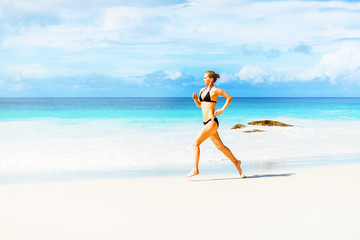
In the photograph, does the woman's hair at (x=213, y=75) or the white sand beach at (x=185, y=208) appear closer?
the white sand beach at (x=185, y=208)

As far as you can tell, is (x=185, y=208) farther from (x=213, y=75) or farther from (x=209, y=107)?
(x=213, y=75)

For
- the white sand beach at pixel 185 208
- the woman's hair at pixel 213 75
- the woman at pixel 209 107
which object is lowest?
the white sand beach at pixel 185 208

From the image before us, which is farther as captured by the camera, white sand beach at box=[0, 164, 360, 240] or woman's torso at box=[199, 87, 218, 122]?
woman's torso at box=[199, 87, 218, 122]

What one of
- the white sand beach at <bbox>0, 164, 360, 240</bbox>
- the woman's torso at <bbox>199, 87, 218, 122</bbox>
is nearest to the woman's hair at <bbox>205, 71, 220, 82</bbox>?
the woman's torso at <bbox>199, 87, 218, 122</bbox>

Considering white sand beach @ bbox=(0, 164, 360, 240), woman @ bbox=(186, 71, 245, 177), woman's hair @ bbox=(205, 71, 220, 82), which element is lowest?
white sand beach @ bbox=(0, 164, 360, 240)

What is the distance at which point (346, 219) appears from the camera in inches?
180

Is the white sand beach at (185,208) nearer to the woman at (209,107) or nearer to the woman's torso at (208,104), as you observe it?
the woman at (209,107)

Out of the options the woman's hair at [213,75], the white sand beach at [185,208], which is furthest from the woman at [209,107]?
the white sand beach at [185,208]

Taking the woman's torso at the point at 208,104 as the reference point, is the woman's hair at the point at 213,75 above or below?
above

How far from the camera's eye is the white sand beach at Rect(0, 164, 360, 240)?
4.23 meters

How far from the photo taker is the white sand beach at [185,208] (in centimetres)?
423

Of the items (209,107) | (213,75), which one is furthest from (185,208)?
(213,75)

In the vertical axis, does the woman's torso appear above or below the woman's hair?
below

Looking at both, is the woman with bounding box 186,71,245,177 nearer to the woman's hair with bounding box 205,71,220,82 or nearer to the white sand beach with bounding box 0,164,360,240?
the woman's hair with bounding box 205,71,220,82
